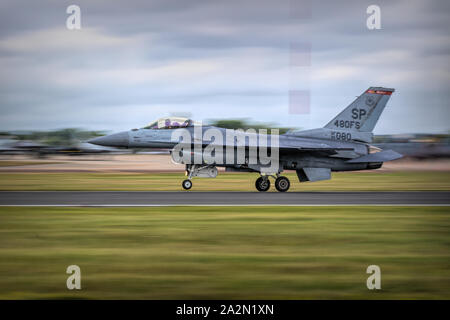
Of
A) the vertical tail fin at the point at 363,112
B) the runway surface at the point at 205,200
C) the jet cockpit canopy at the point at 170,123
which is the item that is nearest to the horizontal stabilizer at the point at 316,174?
the vertical tail fin at the point at 363,112

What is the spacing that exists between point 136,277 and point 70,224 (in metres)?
5.10

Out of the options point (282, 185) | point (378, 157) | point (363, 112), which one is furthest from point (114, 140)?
point (378, 157)

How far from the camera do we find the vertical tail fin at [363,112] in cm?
2262

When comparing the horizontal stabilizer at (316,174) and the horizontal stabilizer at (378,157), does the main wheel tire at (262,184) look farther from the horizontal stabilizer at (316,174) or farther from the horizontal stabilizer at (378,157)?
the horizontal stabilizer at (378,157)

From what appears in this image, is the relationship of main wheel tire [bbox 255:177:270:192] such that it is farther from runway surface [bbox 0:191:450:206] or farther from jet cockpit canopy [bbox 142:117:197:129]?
jet cockpit canopy [bbox 142:117:197:129]

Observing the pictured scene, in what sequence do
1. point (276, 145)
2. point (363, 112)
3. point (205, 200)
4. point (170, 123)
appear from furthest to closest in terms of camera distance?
point (363, 112)
point (170, 123)
point (276, 145)
point (205, 200)

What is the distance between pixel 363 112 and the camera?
74.2 feet

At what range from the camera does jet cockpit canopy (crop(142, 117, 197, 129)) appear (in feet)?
71.5

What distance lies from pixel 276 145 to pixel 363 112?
4.45 meters

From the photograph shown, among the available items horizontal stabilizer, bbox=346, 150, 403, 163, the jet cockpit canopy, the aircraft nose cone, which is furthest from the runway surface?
the jet cockpit canopy

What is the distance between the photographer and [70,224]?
38.2 ft

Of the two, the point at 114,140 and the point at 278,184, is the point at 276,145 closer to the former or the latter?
the point at 278,184
